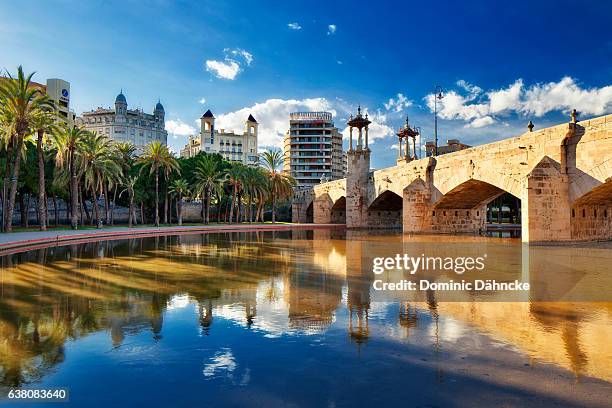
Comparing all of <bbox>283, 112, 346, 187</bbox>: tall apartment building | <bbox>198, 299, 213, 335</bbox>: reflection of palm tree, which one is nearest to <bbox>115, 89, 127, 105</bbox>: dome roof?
<bbox>283, 112, 346, 187</bbox>: tall apartment building

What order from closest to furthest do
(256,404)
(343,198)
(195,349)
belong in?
(256,404) → (195,349) → (343,198)

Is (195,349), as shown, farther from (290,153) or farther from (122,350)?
(290,153)

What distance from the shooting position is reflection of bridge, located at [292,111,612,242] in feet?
60.6

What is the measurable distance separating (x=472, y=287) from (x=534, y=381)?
5.67 metres

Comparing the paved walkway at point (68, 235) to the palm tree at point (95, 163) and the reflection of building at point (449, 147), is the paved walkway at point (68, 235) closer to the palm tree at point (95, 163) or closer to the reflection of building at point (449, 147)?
the palm tree at point (95, 163)

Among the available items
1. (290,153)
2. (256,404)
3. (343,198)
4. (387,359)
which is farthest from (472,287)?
(290,153)

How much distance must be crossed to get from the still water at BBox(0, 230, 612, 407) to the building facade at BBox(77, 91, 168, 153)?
12733cm

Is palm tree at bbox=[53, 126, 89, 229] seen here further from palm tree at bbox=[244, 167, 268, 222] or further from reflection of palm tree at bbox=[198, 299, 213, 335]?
reflection of palm tree at bbox=[198, 299, 213, 335]

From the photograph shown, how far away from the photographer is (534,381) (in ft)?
14.2

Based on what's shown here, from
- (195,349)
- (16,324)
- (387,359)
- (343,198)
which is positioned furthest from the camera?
(343,198)

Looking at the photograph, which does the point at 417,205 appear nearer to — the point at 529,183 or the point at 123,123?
the point at 529,183

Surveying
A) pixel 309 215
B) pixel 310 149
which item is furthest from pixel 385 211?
pixel 310 149

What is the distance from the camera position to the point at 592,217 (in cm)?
2128

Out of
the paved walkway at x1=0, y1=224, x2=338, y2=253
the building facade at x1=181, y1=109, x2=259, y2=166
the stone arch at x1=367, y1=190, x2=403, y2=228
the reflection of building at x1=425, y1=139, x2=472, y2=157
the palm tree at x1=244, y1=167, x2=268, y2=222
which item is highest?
the building facade at x1=181, y1=109, x2=259, y2=166
